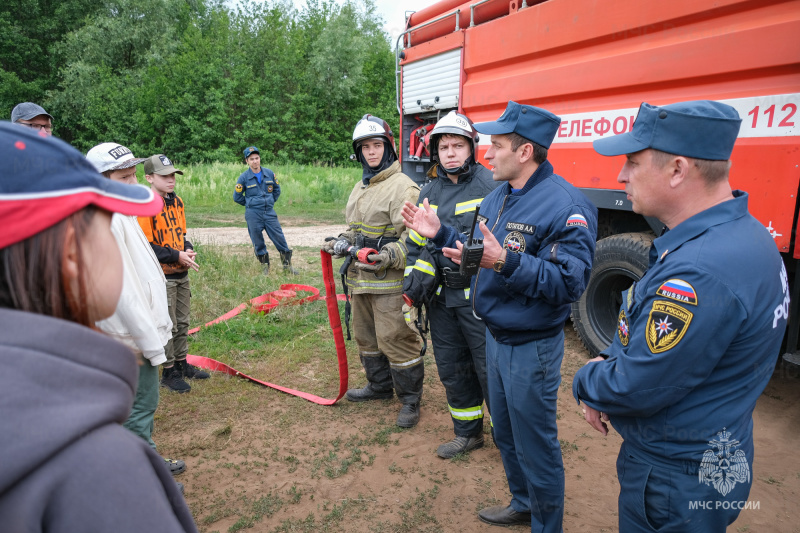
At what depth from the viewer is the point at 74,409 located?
0.65 metres

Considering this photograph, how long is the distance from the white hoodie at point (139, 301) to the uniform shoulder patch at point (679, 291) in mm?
2132

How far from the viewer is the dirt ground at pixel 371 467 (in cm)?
274

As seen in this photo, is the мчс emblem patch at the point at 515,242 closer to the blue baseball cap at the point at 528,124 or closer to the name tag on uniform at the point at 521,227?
the name tag on uniform at the point at 521,227

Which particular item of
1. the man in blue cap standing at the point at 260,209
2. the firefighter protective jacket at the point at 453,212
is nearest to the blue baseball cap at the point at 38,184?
the firefighter protective jacket at the point at 453,212

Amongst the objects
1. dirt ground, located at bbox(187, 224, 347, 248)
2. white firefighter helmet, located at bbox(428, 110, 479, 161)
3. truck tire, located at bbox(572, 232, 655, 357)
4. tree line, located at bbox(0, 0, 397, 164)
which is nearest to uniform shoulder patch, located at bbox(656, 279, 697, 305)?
white firefighter helmet, located at bbox(428, 110, 479, 161)

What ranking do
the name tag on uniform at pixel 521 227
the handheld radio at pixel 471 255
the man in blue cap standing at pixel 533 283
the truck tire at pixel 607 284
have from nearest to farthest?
1. the handheld radio at pixel 471 255
2. the man in blue cap standing at pixel 533 283
3. the name tag on uniform at pixel 521 227
4. the truck tire at pixel 607 284

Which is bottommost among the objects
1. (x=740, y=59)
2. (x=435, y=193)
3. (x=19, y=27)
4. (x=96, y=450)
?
(x=96, y=450)

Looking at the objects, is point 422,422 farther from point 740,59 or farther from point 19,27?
point 19,27

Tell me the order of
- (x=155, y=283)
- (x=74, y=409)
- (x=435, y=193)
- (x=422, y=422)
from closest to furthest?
(x=74, y=409)
(x=155, y=283)
(x=435, y=193)
(x=422, y=422)

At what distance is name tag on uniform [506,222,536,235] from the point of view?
2303mm

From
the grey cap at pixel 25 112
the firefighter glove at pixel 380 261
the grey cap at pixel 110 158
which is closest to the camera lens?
the grey cap at pixel 110 158

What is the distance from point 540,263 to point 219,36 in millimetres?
35352

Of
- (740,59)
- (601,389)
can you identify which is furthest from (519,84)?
(601,389)

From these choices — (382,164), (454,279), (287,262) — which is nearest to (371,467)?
(454,279)
